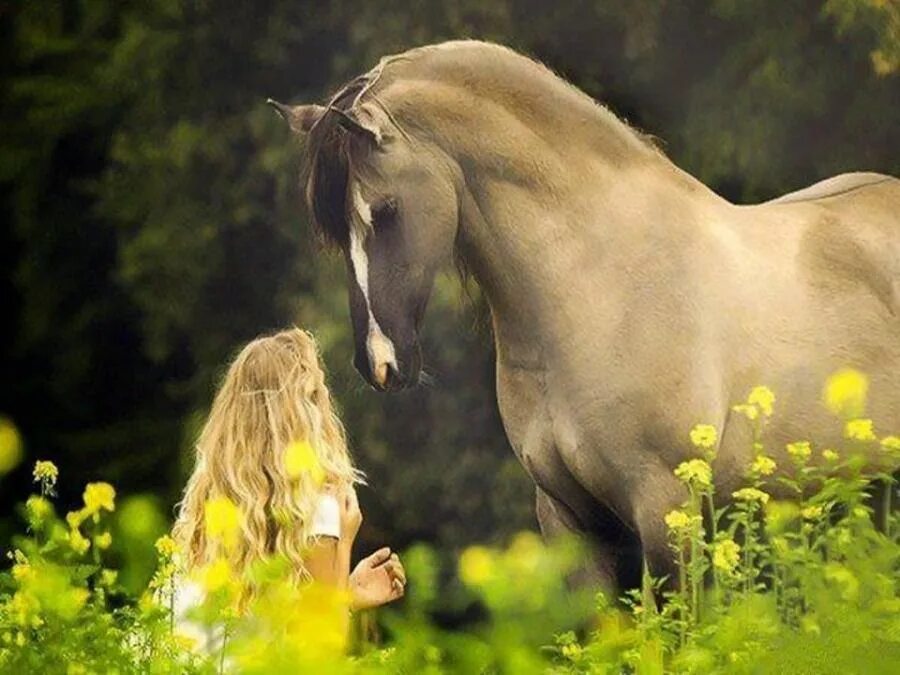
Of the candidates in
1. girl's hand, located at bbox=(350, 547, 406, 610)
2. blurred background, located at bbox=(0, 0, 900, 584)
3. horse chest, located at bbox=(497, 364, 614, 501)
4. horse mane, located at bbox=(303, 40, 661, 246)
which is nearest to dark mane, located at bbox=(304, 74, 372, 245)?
horse mane, located at bbox=(303, 40, 661, 246)

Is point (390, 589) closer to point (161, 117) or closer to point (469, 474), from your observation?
point (469, 474)

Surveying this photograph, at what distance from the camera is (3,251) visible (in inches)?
328

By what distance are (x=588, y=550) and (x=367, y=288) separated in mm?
722

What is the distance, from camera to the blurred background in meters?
7.42

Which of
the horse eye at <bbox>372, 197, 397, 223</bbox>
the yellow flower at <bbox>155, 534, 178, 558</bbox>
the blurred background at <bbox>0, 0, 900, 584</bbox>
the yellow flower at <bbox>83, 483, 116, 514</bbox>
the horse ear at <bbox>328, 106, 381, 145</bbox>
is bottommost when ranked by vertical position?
the blurred background at <bbox>0, 0, 900, 584</bbox>

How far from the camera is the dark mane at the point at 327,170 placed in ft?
17.4

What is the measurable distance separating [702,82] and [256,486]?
354 cm

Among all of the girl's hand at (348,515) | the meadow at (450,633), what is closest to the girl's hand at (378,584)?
the girl's hand at (348,515)

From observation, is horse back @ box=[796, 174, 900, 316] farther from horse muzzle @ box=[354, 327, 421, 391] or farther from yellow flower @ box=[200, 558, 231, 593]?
yellow flower @ box=[200, 558, 231, 593]

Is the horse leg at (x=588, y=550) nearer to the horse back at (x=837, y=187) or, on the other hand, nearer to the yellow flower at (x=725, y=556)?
the horse back at (x=837, y=187)

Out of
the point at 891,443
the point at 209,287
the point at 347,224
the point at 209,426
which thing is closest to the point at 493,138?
the point at 347,224

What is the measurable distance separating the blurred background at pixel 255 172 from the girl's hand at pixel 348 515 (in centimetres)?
299

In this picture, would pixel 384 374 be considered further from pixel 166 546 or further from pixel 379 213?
pixel 166 546

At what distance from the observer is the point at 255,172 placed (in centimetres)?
786
